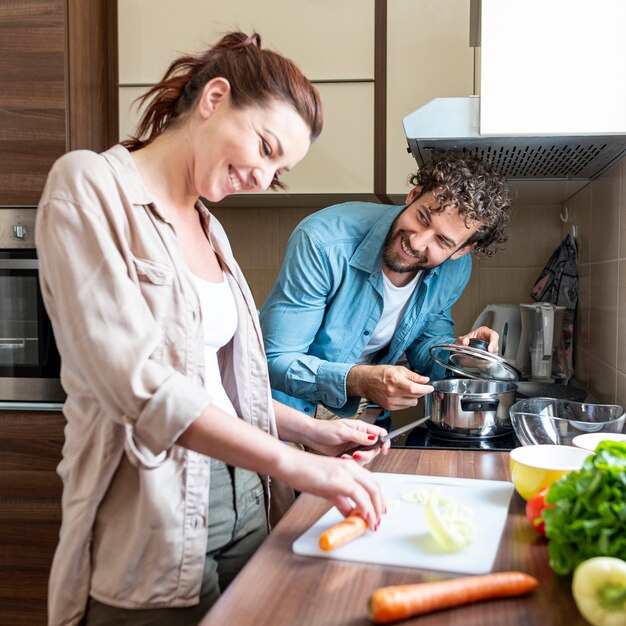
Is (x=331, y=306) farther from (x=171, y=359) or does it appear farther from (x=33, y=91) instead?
(x=33, y=91)

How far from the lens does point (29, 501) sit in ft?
6.65

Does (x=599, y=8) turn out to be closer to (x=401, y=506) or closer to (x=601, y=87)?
(x=601, y=87)

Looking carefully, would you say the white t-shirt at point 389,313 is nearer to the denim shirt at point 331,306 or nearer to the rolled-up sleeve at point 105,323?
the denim shirt at point 331,306

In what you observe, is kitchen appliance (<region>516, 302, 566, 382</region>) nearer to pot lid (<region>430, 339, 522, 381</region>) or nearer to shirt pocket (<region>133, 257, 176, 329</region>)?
pot lid (<region>430, 339, 522, 381</region>)

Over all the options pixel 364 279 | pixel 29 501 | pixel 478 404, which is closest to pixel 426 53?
pixel 364 279

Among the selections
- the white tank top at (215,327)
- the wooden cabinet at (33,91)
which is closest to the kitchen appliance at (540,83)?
the white tank top at (215,327)

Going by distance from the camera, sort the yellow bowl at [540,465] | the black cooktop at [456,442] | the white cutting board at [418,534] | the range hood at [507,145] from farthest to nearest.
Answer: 1. the range hood at [507,145]
2. the black cooktop at [456,442]
3. the yellow bowl at [540,465]
4. the white cutting board at [418,534]

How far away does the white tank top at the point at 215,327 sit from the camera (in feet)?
3.32

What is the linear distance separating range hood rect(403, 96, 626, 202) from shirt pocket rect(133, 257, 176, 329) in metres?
0.75

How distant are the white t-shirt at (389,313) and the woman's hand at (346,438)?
0.57 m

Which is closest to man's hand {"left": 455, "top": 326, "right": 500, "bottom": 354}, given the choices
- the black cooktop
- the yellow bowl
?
the black cooktop

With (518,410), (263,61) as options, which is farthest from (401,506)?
(263,61)

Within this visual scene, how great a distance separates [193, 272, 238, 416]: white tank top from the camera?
1.01 metres

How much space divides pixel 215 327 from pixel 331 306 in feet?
2.12
